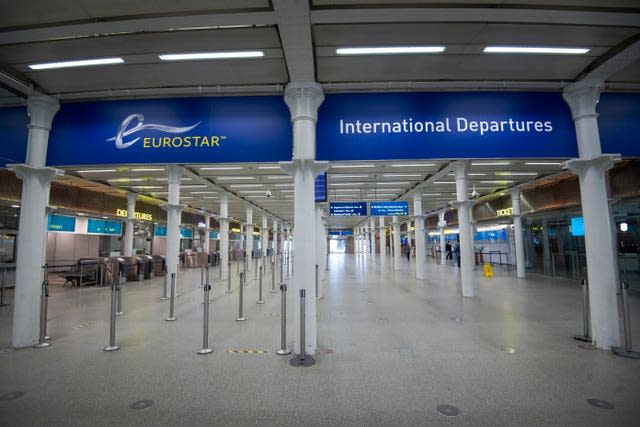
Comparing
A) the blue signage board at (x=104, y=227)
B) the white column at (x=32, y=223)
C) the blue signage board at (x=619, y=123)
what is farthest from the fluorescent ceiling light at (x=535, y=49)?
the blue signage board at (x=104, y=227)

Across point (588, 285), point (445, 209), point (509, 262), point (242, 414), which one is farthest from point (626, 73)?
point (445, 209)

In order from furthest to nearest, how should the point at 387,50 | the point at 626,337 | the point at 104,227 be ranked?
the point at 104,227 → the point at 626,337 → the point at 387,50

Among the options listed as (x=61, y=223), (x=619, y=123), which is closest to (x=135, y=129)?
(x=619, y=123)

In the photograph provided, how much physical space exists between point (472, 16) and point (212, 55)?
336 centimetres

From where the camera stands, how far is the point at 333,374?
13.0ft

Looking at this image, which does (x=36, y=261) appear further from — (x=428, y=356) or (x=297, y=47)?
(x=428, y=356)

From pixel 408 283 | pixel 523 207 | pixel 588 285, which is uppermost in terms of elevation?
pixel 523 207

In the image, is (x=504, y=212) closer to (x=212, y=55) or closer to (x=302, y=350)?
(x=302, y=350)

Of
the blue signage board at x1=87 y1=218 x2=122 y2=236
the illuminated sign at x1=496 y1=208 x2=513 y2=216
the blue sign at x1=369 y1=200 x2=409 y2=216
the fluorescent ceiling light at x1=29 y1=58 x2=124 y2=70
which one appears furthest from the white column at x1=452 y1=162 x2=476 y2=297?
the blue signage board at x1=87 y1=218 x2=122 y2=236

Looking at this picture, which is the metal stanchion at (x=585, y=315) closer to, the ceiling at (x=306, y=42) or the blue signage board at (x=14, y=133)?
the ceiling at (x=306, y=42)

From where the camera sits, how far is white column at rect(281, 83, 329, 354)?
4.68m

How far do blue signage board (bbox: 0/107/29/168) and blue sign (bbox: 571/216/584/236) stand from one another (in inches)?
732

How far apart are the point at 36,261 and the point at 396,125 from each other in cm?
660

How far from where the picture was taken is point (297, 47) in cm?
385
